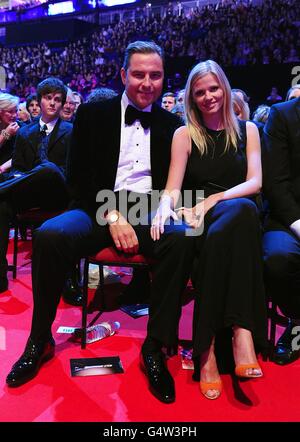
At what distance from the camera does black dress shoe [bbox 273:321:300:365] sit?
2.14 metres

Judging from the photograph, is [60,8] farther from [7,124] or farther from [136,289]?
[136,289]

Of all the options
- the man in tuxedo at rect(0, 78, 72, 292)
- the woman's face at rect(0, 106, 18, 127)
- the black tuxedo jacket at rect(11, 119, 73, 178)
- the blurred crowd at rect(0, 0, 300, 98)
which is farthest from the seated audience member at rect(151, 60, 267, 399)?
the blurred crowd at rect(0, 0, 300, 98)

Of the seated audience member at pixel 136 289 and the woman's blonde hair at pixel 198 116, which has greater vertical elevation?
the woman's blonde hair at pixel 198 116

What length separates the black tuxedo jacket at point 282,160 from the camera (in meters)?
2.24

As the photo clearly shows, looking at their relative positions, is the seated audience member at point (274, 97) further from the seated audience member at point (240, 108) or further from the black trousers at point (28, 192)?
the black trousers at point (28, 192)

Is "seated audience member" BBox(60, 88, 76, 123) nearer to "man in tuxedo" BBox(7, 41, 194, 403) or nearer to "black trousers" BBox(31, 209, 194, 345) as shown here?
"man in tuxedo" BBox(7, 41, 194, 403)

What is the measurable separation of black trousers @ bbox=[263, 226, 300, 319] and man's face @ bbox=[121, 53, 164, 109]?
103 centimetres

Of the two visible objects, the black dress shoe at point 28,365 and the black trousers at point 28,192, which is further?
the black trousers at point 28,192

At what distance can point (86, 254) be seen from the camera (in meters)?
2.16

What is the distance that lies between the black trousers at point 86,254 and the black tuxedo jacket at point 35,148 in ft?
4.73

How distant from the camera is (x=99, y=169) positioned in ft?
7.77

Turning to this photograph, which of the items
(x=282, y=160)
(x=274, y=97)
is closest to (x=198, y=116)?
(x=282, y=160)

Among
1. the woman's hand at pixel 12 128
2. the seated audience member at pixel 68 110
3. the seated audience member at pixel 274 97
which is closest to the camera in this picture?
the woman's hand at pixel 12 128

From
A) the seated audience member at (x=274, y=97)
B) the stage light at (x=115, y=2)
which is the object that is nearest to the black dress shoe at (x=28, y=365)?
the seated audience member at (x=274, y=97)
